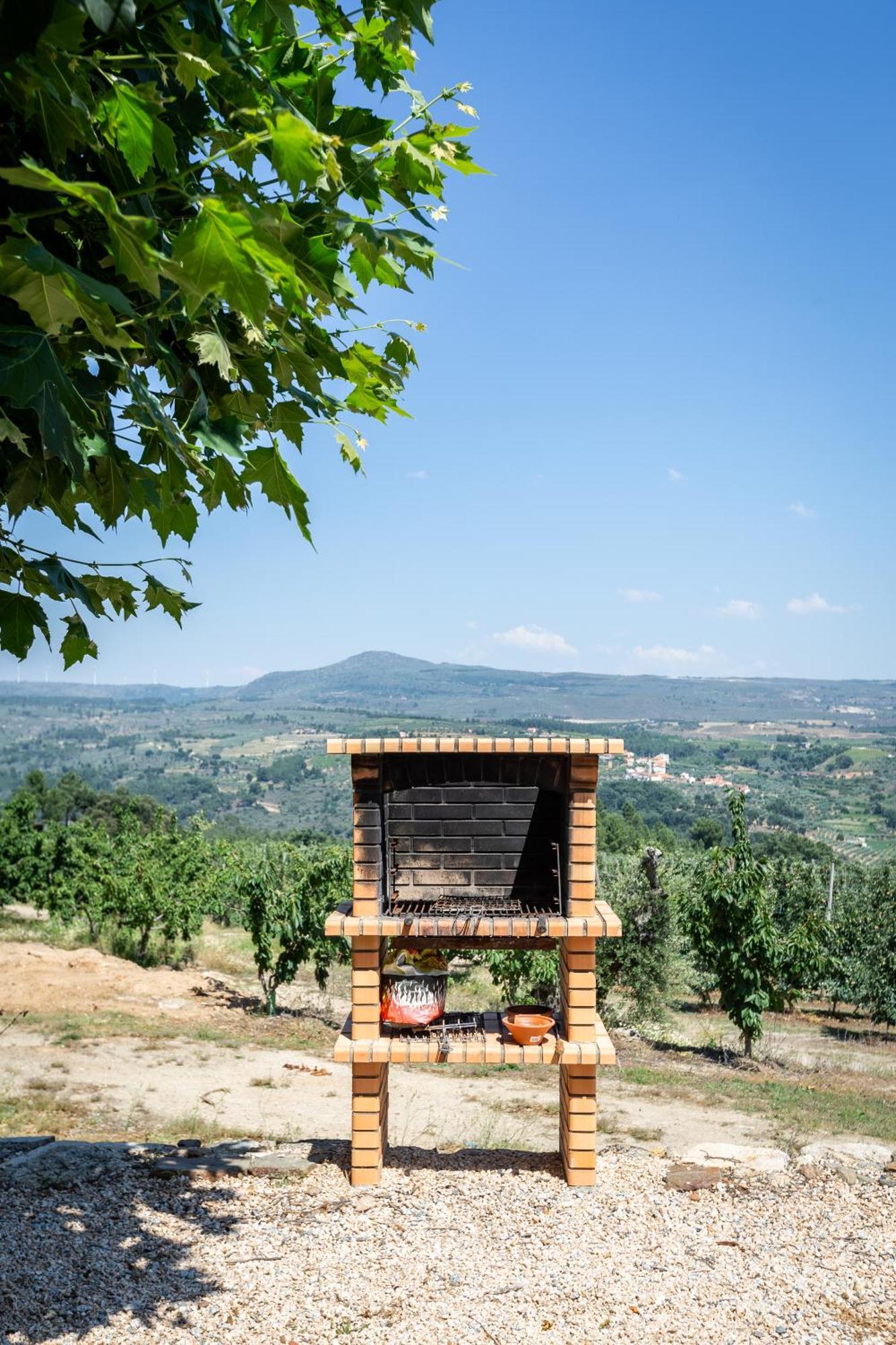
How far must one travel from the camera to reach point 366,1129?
20.0 feet

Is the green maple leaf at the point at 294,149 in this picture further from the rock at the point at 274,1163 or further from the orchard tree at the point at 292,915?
the orchard tree at the point at 292,915

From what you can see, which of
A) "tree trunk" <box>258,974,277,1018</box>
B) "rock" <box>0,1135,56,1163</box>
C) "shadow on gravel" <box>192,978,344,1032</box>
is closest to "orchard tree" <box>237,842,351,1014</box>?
"tree trunk" <box>258,974,277,1018</box>

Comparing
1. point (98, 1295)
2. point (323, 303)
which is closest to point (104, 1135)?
point (98, 1295)

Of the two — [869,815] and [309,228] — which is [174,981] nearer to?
[309,228]

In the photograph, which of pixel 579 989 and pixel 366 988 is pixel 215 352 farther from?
pixel 579 989

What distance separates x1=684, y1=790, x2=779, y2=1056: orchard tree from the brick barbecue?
1128 centimetres

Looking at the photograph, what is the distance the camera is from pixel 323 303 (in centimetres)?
277

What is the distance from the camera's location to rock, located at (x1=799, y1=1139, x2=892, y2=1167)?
673 centimetres

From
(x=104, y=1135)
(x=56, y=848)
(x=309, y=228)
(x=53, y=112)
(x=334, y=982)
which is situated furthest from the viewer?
(x=56, y=848)

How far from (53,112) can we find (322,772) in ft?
514

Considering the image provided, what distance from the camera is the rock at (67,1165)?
592 centimetres

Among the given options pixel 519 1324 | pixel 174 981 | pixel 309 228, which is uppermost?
pixel 309 228

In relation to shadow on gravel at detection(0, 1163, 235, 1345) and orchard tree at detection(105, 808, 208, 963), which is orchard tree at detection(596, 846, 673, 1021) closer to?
orchard tree at detection(105, 808, 208, 963)

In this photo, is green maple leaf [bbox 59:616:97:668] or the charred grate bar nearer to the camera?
green maple leaf [bbox 59:616:97:668]
